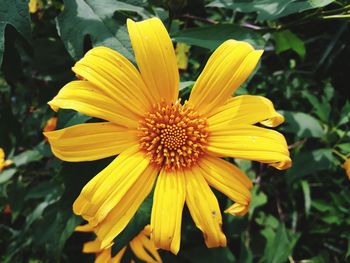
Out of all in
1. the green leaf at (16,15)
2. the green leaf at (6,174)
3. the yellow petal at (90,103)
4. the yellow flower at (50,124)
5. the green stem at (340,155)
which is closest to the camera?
the yellow petal at (90,103)

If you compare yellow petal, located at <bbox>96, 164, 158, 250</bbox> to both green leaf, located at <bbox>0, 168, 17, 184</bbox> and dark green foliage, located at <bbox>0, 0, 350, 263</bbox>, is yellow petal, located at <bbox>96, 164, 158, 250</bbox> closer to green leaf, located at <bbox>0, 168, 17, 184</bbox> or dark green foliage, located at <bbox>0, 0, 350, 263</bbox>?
dark green foliage, located at <bbox>0, 0, 350, 263</bbox>

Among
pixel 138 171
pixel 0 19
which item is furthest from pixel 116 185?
pixel 0 19

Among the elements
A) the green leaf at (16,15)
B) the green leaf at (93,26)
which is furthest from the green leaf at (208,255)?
the green leaf at (16,15)

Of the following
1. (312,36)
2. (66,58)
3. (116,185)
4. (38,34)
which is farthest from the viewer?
(312,36)

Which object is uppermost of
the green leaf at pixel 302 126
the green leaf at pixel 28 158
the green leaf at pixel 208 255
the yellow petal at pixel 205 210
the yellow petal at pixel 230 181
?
the yellow petal at pixel 230 181

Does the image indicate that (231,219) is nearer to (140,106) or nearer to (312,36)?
(140,106)

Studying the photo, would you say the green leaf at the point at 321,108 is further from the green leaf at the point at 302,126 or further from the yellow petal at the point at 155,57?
the yellow petal at the point at 155,57

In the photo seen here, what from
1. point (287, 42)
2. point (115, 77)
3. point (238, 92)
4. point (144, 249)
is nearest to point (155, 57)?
point (115, 77)
